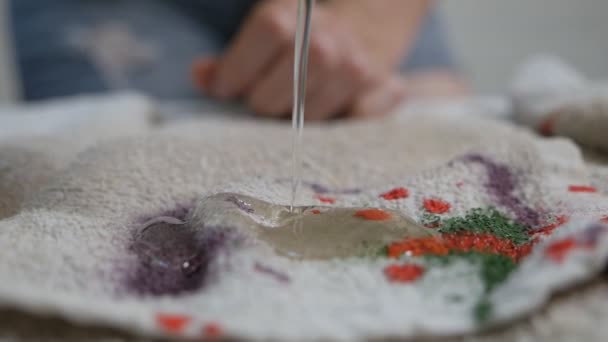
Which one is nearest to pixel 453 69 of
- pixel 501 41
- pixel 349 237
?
pixel 501 41

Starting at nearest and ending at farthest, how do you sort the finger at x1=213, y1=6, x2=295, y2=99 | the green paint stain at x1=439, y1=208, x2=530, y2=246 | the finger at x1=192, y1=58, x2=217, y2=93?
the green paint stain at x1=439, y1=208, x2=530, y2=246
the finger at x1=213, y1=6, x2=295, y2=99
the finger at x1=192, y1=58, x2=217, y2=93

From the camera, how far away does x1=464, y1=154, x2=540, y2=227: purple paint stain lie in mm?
357

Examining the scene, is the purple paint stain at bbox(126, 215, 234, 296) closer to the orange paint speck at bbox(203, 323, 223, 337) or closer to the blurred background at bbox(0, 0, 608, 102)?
the orange paint speck at bbox(203, 323, 223, 337)

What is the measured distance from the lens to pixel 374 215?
317 mm

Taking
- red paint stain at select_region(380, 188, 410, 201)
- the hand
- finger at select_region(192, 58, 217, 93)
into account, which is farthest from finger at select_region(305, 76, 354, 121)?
red paint stain at select_region(380, 188, 410, 201)

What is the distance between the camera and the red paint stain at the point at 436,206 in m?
0.35

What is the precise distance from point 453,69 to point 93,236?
90 centimetres

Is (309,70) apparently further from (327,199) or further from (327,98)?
(327,199)

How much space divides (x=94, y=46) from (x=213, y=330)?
0.78 m

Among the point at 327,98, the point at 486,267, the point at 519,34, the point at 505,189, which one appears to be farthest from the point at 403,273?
the point at 519,34

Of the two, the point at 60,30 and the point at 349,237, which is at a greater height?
the point at 60,30

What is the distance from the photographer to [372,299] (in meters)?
0.25

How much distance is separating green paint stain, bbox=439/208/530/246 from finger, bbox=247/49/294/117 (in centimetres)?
41

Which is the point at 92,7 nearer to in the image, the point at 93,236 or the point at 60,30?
the point at 60,30
